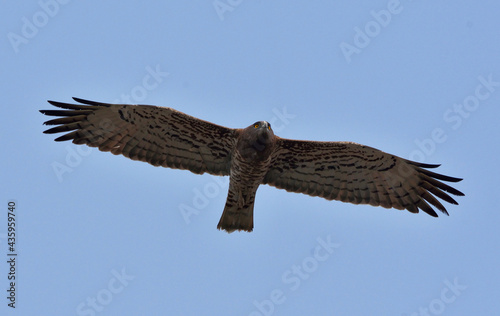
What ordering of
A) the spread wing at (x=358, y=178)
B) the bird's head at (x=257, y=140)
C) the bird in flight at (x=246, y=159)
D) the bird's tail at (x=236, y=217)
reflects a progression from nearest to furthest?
1. the bird's head at (x=257, y=140)
2. the bird in flight at (x=246, y=159)
3. the spread wing at (x=358, y=178)
4. the bird's tail at (x=236, y=217)

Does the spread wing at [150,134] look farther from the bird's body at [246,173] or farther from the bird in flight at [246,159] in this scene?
the bird's body at [246,173]

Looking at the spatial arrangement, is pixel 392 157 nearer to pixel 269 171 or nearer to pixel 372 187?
pixel 372 187

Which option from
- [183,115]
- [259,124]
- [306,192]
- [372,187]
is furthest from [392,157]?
[183,115]

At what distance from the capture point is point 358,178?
14.4 meters

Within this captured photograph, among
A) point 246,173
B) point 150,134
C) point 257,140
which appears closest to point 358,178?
point 246,173

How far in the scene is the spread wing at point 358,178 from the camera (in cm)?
1404

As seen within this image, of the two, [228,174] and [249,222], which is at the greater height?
[228,174]

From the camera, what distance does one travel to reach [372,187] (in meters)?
14.5

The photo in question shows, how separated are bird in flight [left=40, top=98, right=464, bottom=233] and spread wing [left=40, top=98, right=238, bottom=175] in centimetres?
2

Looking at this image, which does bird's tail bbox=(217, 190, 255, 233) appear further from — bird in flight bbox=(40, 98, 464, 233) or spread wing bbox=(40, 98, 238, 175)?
spread wing bbox=(40, 98, 238, 175)

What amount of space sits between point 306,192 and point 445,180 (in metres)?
2.72

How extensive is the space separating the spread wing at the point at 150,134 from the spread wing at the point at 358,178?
3.85ft

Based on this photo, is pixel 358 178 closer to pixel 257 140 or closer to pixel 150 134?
pixel 257 140

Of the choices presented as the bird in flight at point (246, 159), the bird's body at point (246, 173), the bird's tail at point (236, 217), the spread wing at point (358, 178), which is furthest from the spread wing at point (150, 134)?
the spread wing at point (358, 178)
